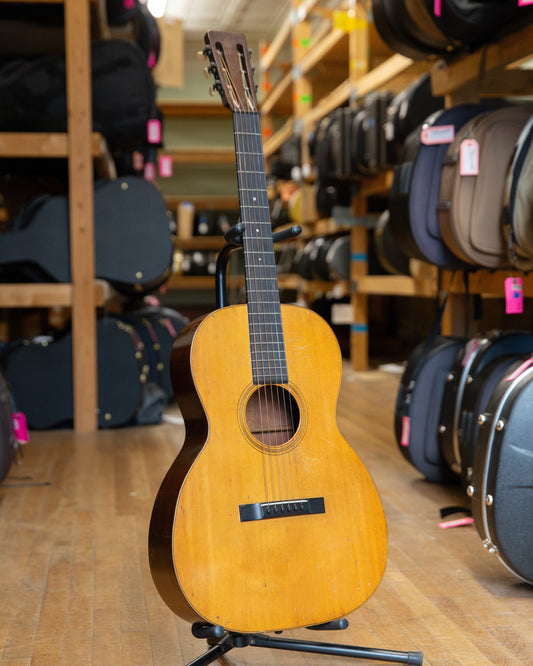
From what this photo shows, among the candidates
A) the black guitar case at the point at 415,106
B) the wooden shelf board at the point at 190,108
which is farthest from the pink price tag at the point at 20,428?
the wooden shelf board at the point at 190,108

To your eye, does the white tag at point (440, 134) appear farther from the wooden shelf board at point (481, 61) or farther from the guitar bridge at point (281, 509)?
the guitar bridge at point (281, 509)

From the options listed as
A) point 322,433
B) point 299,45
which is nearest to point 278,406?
point 322,433

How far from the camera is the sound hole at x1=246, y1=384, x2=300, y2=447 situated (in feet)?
5.17

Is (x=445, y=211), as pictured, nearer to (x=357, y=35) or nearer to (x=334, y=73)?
(x=357, y=35)

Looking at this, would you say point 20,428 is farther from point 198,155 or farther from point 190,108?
point 190,108

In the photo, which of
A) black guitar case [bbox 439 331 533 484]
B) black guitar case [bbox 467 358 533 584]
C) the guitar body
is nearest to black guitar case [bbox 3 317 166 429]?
black guitar case [bbox 439 331 533 484]

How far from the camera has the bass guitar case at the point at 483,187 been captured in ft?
8.72

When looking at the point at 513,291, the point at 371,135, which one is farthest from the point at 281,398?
the point at 371,135

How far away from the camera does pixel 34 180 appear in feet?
16.6

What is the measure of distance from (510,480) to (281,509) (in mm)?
692

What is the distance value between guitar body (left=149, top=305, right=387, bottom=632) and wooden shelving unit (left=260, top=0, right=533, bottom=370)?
4.00 ft

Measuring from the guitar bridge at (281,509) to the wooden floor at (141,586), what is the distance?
0.31m

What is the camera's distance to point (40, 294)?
152 inches

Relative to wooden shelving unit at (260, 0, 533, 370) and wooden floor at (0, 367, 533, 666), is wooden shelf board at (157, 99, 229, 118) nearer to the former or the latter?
wooden shelving unit at (260, 0, 533, 370)
